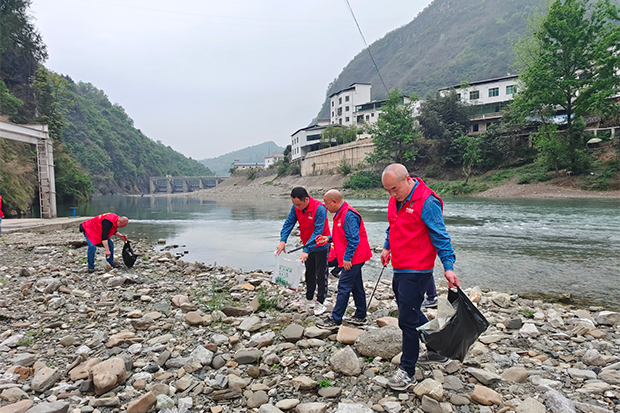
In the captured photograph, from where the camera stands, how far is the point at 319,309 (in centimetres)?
535

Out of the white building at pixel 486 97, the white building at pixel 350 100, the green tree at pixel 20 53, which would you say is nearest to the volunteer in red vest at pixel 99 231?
the green tree at pixel 20 53

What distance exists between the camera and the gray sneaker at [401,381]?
3231 mm

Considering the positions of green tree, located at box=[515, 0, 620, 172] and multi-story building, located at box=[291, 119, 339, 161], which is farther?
multi-story building, located at box=[291, 119, 339, 161]

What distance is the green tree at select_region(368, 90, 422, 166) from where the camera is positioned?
5388 centimetres

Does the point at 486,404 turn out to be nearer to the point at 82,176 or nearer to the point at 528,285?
the point at 528,285

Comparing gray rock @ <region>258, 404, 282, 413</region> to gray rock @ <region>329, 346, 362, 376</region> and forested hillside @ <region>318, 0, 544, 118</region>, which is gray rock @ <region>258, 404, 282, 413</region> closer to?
gray rock @ <region>329, 346, 362, 376</region>

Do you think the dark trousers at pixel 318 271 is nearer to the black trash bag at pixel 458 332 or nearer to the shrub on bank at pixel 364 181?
the black trash bag at pixel 458 332

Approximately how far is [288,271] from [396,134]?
170 feet

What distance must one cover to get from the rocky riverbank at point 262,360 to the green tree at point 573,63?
35060 millimetres

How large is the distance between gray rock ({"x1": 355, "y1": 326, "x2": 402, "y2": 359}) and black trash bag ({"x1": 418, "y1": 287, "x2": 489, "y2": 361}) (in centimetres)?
78

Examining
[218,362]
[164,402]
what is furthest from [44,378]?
[218,362]

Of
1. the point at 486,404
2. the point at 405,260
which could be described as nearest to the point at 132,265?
the point at 405,260

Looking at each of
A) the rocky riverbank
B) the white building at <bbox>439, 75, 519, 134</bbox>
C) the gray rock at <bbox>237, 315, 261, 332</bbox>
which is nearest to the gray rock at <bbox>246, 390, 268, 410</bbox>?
the rocky riverbank

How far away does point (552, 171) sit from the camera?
3641 centimetres
